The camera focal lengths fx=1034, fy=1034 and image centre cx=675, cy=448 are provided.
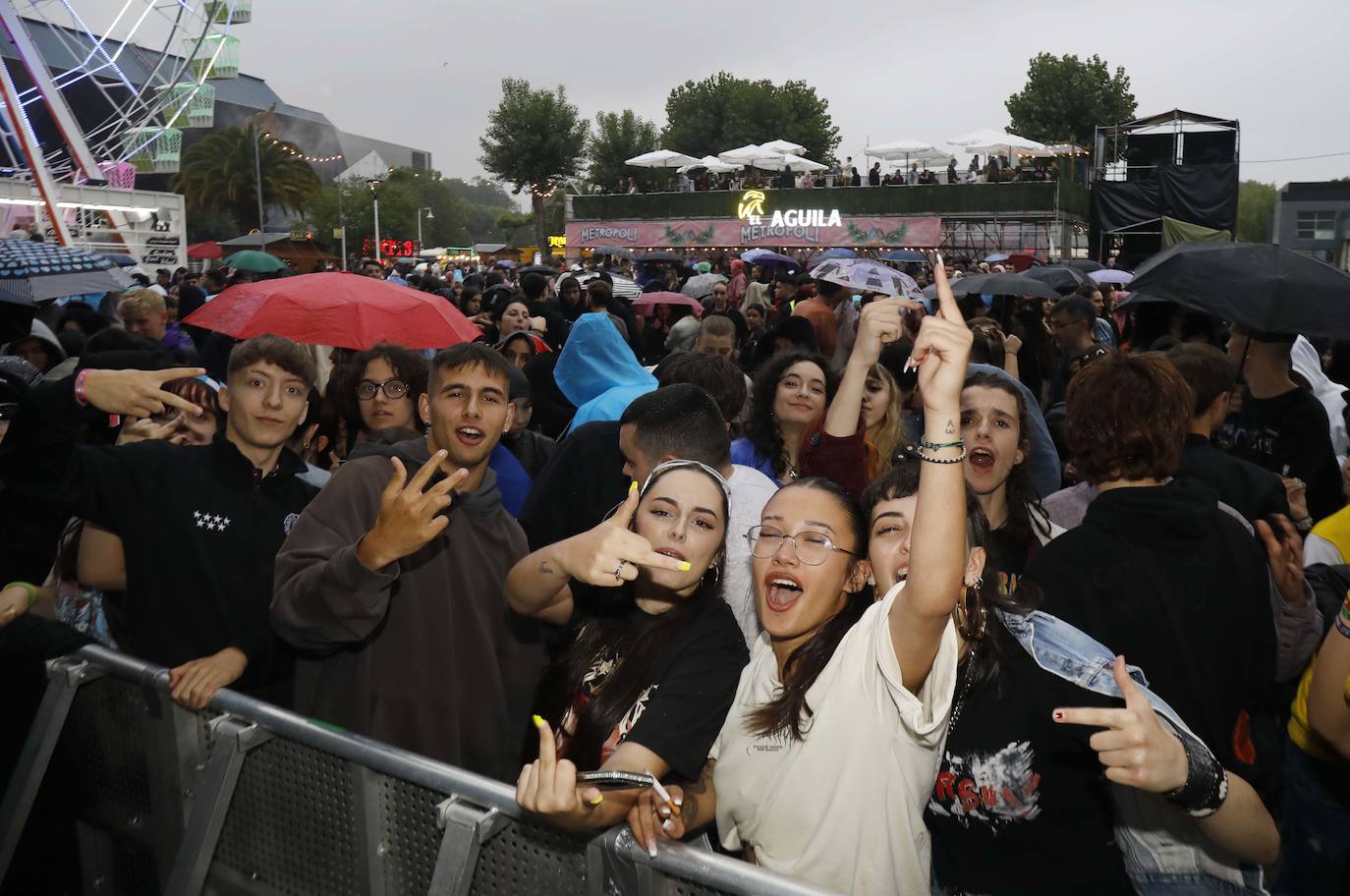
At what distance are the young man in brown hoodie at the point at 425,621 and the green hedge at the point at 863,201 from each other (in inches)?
1223

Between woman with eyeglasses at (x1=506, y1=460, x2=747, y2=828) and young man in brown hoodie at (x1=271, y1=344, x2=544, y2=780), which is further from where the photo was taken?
young man in brown hoodie at (x1=271, y1=344, x2=544, y2=780)

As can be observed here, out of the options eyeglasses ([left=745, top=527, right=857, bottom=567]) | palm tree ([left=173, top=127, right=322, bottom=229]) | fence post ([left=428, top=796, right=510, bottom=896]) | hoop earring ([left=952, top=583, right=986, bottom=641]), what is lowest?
fence post ([left=428, top=796, right=510, bottom=896])

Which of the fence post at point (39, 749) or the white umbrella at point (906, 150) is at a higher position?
the white umbrella at point (906, 150)

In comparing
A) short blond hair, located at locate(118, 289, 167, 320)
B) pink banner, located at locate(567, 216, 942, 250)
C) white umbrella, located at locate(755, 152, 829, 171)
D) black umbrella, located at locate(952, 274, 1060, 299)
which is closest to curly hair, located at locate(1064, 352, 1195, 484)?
black umbrella, located at locate(952, 274, 1060, 299)

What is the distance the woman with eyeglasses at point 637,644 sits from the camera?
1998 millimetres

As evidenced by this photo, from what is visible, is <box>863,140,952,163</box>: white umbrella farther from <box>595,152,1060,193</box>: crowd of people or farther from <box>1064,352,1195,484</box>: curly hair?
<box>1064,352,1195,484</box>: curly hair

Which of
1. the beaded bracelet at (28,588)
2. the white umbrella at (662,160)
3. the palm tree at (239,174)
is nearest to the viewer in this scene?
the beaded bracelet at (28,588)

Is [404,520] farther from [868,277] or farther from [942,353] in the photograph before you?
[868,277]

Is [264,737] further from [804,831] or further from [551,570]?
[804,831]

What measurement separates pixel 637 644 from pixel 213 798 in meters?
1.15

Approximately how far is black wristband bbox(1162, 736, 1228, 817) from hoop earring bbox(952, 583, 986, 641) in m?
0.41

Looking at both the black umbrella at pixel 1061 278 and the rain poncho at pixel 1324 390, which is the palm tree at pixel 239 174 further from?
the rain poncho at pixel 1324 390

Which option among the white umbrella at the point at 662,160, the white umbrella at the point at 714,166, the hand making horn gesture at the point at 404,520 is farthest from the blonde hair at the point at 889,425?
the white umbrella at the point at 662,160

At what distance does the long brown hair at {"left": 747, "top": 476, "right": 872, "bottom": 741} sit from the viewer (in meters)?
2.06
